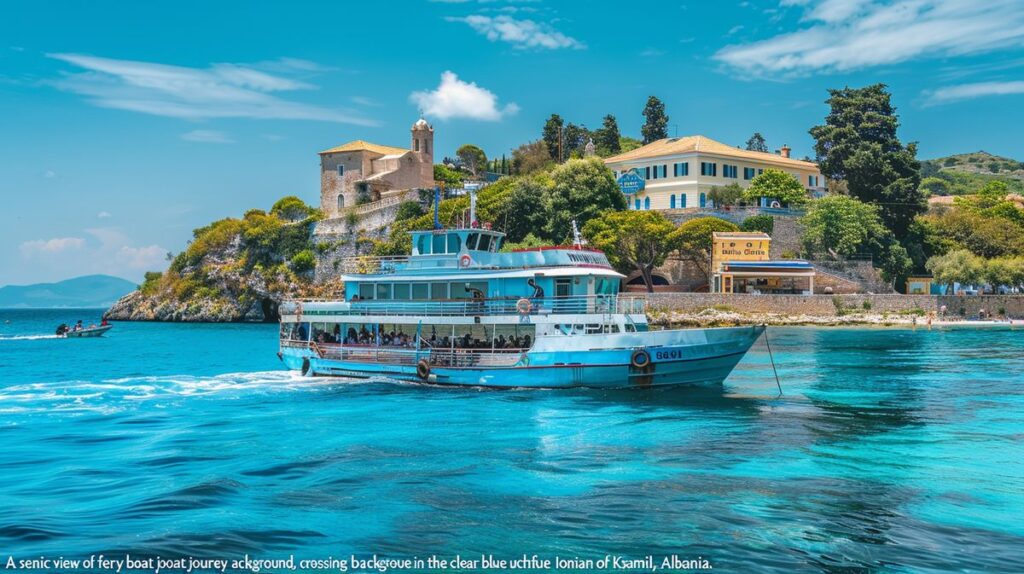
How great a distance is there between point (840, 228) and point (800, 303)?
26.8 ft

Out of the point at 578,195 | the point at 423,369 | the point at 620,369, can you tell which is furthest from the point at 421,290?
the point at 578,195

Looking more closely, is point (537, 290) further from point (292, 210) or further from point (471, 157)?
point (471, 157)

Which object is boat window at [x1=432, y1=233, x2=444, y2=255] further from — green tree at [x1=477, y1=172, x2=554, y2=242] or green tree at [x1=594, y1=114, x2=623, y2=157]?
green tree at [x1=594, y1=114, x2=623, y2=157]

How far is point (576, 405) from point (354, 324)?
1201 cm

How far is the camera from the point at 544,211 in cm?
6944

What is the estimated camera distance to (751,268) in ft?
205

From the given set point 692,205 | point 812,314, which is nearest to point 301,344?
point 812,314

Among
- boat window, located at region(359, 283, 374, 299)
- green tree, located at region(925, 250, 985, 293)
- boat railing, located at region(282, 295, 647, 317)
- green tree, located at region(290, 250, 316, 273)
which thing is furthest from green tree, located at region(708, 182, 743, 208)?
boat window, located at region(359, 283, 374, 299)

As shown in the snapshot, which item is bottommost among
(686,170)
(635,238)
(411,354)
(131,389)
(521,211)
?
(131,389)

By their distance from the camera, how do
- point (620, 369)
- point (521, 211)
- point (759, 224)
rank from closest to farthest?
point (620, 369) < point (759, 224) < point (521, 211)

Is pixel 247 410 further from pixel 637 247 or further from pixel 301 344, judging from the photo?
pixel 637 247

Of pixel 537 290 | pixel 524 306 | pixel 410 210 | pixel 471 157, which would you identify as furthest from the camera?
pixel 471 157

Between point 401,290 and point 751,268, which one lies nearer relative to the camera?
point 401,290

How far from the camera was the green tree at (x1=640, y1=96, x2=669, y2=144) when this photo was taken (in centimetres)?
10538
